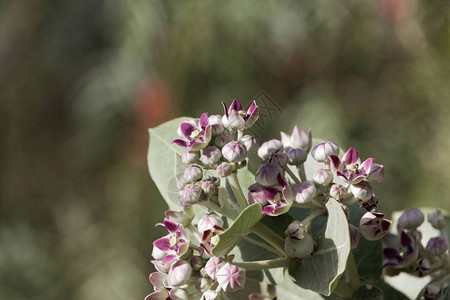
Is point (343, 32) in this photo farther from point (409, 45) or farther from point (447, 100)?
point (447, 100)

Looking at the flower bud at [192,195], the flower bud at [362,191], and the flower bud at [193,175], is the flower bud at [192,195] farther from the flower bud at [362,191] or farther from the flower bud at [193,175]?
the flower bud at [362,191]

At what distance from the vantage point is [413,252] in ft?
2.21

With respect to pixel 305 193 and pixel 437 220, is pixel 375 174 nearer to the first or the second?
pixel 305 193

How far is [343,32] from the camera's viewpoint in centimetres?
271

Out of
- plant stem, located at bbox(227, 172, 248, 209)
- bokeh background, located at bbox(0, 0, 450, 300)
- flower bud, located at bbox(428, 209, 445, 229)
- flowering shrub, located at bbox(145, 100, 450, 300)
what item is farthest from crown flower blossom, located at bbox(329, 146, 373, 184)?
bokeh background, located at bbox(0, 0, 450, 300)

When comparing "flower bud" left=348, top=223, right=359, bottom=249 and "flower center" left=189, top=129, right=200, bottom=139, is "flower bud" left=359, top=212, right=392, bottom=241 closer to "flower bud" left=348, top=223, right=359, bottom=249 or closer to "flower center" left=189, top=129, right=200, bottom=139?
"flower bud" left=348, top=223, right=359, bottom=249

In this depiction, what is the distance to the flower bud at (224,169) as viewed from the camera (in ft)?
1.94

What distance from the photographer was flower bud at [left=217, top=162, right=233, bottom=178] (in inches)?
23.3

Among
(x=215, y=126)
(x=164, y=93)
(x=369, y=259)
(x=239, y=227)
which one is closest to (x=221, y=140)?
(x=215, y=126)

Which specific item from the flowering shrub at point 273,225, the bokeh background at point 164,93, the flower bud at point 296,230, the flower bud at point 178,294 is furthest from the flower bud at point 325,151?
the bokeh background at point 164,93

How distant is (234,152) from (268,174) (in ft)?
0.14

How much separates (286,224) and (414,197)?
1883mm

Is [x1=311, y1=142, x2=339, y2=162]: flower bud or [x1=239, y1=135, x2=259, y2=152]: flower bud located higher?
[x1=239, y1=135, x2=259, y2=152]: flower bud

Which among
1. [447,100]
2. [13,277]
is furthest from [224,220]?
[13,277]
